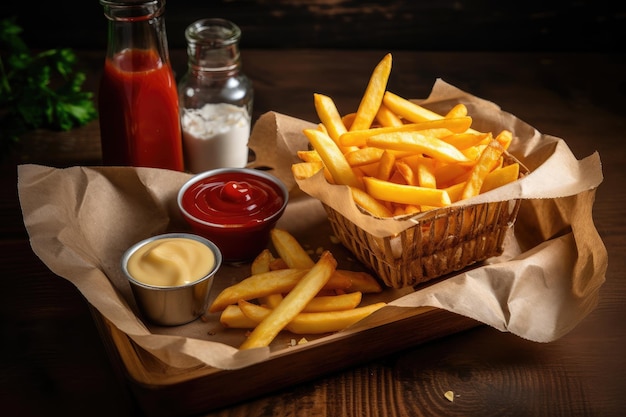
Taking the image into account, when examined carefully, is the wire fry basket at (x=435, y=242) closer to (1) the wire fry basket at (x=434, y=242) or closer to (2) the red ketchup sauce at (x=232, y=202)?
(1) the wire fry basket at (x=434, y=242)

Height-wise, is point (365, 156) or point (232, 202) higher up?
point (365, 156)

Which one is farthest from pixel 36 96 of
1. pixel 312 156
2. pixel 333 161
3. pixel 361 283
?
pixel 361 283

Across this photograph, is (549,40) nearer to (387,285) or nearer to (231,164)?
(231,164)

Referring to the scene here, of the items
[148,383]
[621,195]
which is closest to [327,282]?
[148,383]

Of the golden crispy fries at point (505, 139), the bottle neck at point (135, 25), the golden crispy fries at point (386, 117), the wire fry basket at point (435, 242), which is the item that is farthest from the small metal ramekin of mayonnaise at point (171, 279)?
the golden crispy fries at point (505, 139)

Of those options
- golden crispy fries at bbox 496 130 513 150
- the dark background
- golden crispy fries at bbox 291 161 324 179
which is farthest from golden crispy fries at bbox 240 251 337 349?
the dark background

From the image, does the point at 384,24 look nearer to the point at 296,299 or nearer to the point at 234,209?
the point at 234,209
